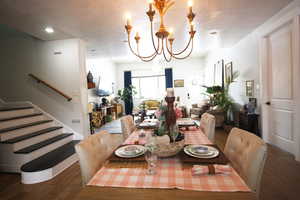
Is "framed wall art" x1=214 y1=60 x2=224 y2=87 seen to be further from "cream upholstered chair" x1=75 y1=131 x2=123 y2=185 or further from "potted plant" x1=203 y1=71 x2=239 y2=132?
"cream upholstered chair" x1=75 y1=131 x2=123 y2=185

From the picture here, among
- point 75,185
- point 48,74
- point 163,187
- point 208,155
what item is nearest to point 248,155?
point 208,155

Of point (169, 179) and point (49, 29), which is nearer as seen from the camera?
point (169, 179)

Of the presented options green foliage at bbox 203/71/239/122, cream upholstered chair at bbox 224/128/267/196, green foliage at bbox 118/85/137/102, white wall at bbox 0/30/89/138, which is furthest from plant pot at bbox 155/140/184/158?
green foliage at bbox 118/85/137/102

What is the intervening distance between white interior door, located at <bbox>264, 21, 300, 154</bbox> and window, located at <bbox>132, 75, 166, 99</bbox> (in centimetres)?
573

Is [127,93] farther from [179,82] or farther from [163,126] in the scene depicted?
[163,126]

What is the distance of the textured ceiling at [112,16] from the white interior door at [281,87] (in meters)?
0.45

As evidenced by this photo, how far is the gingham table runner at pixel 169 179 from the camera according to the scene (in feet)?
2.68

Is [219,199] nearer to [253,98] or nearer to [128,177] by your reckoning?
[128,177]

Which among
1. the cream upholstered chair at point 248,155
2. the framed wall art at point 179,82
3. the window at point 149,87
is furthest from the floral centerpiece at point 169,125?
the window at point 149,87

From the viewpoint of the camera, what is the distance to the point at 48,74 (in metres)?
3.82

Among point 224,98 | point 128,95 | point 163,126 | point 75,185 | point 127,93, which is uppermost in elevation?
point 127,93

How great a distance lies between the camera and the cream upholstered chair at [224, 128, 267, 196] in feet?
3.26

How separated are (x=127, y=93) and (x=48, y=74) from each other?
471cm

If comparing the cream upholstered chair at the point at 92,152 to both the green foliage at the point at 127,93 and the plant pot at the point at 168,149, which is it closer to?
the plant pot at the point at 168,149
